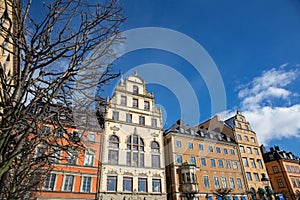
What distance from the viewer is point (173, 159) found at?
26078mm

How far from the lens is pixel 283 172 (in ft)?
122

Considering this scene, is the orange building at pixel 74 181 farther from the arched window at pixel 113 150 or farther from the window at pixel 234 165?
the window at pixel 234 165

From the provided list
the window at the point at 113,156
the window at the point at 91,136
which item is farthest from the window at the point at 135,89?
the window at the point at 113,156

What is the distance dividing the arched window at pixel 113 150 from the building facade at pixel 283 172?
32342 mm

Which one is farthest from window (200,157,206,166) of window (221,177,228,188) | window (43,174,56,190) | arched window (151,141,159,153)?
window (43,174,56,190)

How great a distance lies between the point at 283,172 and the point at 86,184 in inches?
1457

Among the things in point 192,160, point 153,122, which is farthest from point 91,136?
point 192,160

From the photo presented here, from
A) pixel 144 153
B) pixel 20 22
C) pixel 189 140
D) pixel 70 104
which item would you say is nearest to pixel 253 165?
pixel 189 140

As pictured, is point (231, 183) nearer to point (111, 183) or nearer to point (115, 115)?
point (111, 183)

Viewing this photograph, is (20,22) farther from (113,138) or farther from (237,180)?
(237,180)

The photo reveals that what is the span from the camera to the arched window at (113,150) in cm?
2177

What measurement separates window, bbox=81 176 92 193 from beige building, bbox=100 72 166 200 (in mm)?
1307

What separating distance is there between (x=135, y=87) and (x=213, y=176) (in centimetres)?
1720

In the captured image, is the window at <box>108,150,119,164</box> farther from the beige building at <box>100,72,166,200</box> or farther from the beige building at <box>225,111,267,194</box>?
the beige building at <box>225,111,267,194</box>
